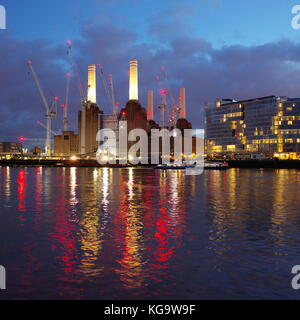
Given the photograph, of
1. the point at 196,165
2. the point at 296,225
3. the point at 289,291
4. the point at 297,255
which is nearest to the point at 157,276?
the point at 289,291

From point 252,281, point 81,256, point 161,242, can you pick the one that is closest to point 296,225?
point 161,242

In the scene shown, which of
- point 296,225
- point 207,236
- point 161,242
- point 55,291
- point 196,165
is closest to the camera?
point 55,291

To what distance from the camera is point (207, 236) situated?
22.4 metres

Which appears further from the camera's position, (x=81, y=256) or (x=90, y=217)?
(x=90, y=217)

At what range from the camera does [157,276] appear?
14945mm

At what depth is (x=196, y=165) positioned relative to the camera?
172 m

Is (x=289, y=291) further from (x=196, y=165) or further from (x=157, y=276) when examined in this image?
(x=196, y=165)

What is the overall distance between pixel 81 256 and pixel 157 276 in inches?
174

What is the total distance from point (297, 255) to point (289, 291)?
16.1 feet

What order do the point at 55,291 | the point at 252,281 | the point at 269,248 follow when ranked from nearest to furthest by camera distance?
the point at 55,291
the point at 252,281
the point at 269,248

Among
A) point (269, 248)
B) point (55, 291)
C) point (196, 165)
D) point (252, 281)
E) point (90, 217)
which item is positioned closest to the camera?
point (55, 291)
